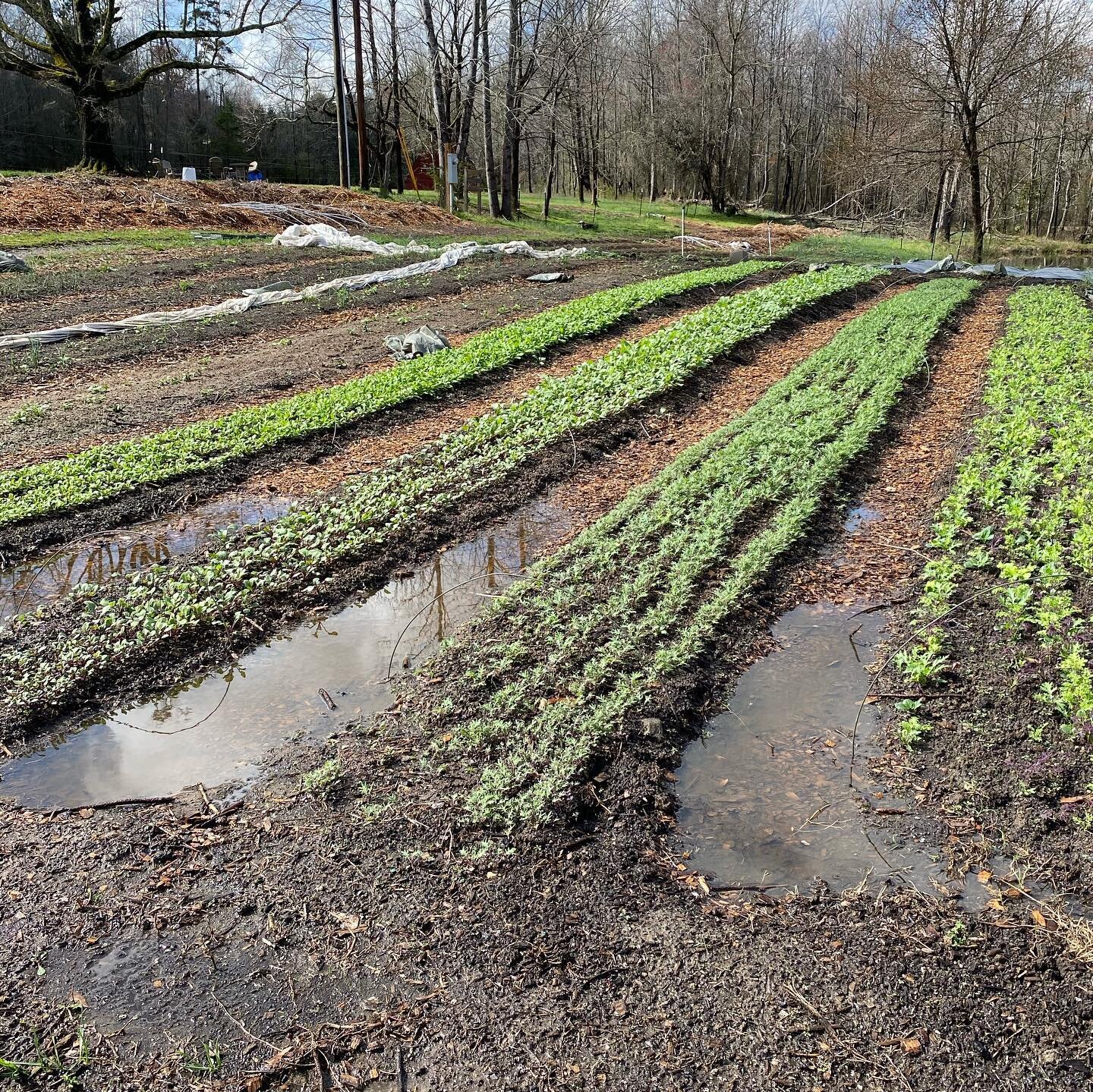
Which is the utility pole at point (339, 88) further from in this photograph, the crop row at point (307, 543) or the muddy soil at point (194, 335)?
the crop row at point (307, 543)

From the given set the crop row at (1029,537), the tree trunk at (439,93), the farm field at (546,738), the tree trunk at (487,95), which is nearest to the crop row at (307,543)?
the farm field at (546,738)

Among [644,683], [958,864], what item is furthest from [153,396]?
[958,864]

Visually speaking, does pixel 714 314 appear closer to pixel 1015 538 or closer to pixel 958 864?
pixel 1015 538

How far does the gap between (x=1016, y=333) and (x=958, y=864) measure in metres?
11.2

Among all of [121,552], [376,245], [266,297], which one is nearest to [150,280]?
[266,297]

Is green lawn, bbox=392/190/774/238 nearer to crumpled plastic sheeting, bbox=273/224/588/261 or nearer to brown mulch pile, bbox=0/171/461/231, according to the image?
brown mulch pile, bbox=0/171/461/231

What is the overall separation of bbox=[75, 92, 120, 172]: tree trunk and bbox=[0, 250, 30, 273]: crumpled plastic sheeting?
40.1 ft

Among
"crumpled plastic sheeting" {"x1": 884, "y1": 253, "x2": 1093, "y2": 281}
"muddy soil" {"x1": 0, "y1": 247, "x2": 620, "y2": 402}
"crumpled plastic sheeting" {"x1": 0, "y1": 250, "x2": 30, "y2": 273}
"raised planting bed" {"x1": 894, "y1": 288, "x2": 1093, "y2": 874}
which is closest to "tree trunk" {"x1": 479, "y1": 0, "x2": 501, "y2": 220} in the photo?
"muddy soil" {"x1": 0, "y1": 247, "x2": 620, "y2": 402}

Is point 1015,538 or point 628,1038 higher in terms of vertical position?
point 1015,538

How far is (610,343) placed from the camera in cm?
1241

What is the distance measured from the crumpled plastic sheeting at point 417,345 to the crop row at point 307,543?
1967 mm

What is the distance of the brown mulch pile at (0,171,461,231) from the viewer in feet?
67.8

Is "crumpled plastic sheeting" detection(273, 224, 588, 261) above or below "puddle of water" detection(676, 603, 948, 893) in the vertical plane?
above

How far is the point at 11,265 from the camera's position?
15969mm
